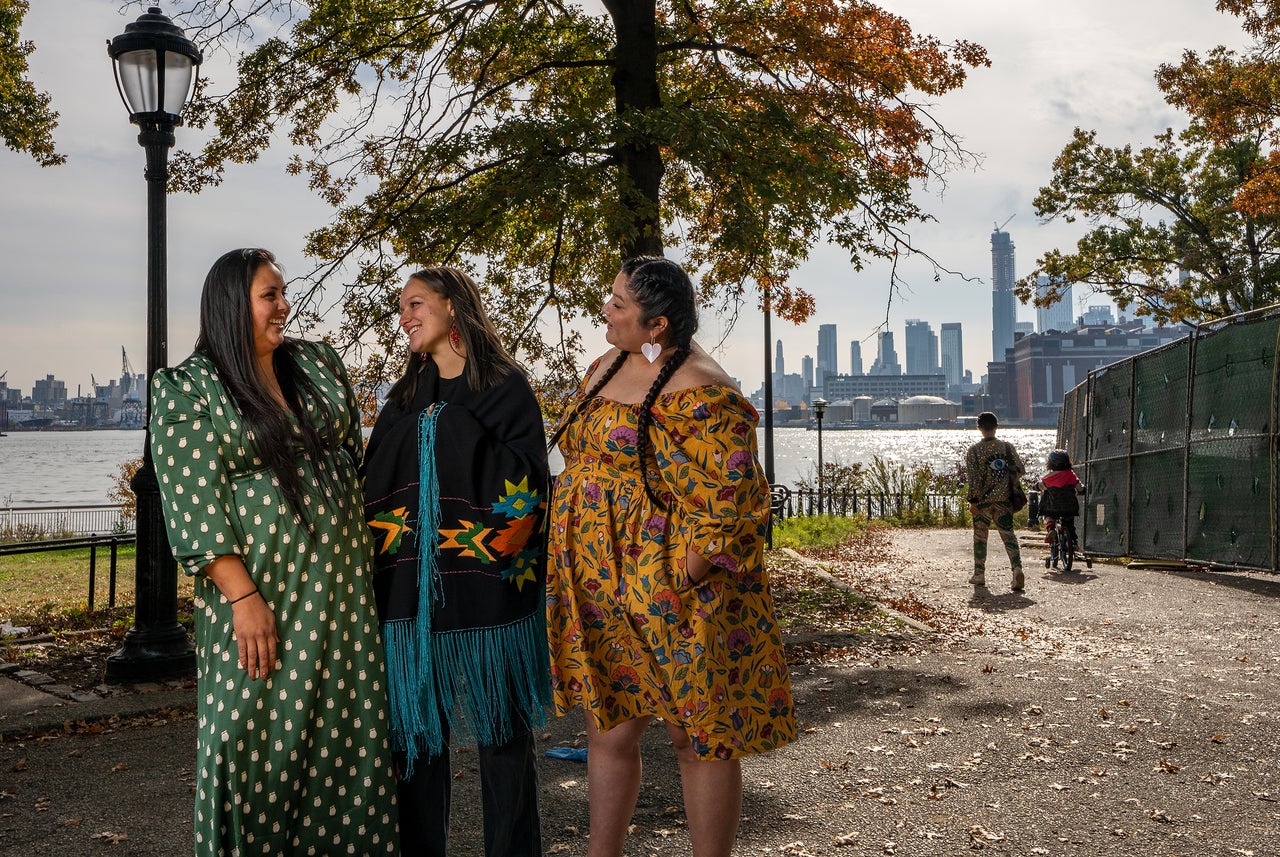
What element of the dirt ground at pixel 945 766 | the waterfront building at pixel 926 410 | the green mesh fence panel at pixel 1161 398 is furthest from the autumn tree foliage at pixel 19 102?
the waterfront building at pixel 926 410

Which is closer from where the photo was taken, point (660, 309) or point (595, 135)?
point (660, 309)

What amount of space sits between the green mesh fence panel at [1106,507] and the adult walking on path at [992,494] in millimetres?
2955

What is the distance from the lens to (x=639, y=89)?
33.5ft

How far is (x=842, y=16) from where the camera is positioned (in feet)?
39.6

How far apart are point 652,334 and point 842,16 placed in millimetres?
10332

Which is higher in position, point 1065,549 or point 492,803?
point 1065,549

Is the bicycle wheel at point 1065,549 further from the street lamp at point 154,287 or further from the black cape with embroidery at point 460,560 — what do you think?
the black cape with embroidery at point 460,560

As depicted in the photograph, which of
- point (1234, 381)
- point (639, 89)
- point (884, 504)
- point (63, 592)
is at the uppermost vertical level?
point (639, 89)

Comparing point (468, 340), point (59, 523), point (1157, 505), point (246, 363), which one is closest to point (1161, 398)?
point (1157, 505)

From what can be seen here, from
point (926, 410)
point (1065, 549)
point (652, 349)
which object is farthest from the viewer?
point (926, 410)

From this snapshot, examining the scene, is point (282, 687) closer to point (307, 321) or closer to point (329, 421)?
point (329, 421)

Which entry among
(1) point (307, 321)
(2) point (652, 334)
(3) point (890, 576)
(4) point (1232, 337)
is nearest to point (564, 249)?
(1) point (307, 321)

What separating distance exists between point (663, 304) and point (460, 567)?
40.4 inches

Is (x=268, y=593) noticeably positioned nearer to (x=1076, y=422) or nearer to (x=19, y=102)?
(x=19, y=102)
